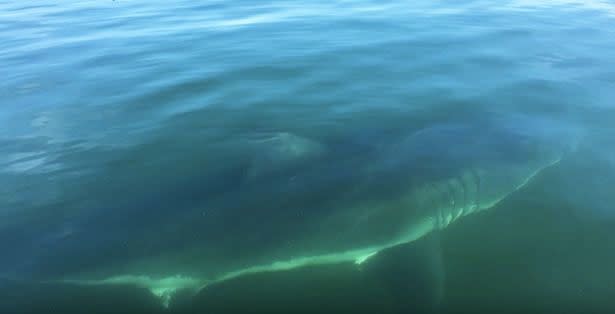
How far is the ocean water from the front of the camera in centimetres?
734

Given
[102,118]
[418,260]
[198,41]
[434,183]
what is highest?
[198,41]

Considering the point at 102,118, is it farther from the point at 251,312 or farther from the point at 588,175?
the point at 588,175

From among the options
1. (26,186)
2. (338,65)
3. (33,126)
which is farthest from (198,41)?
(26,186)

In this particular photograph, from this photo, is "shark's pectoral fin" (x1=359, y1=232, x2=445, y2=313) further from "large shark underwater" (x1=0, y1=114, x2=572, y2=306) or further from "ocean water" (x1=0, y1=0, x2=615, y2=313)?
"large shark underwater" (x1=0, y1=114, x2=572, y2=306)

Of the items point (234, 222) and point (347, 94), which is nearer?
point (234, 222)

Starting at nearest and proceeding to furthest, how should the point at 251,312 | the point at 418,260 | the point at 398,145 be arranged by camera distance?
the point at 251,312 < the point at 418,260 < the point at 398,145

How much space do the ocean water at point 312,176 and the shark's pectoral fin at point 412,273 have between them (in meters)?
0.04

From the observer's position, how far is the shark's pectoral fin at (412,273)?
711 centimetres

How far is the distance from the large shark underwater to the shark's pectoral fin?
0.20 metres

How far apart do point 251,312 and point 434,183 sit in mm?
4692

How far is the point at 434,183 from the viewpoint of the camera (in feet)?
30.6

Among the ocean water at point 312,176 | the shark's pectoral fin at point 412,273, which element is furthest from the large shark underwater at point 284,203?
the shark's pectoral fin at point 412,273

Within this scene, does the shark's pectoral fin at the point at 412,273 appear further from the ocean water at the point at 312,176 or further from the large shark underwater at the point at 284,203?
the large shark underwater at the point at 284,203

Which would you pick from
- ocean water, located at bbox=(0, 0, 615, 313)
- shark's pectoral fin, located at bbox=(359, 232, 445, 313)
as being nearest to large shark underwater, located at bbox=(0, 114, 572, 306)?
ocean water, located at bbox=(0, 0, 615, 313)
